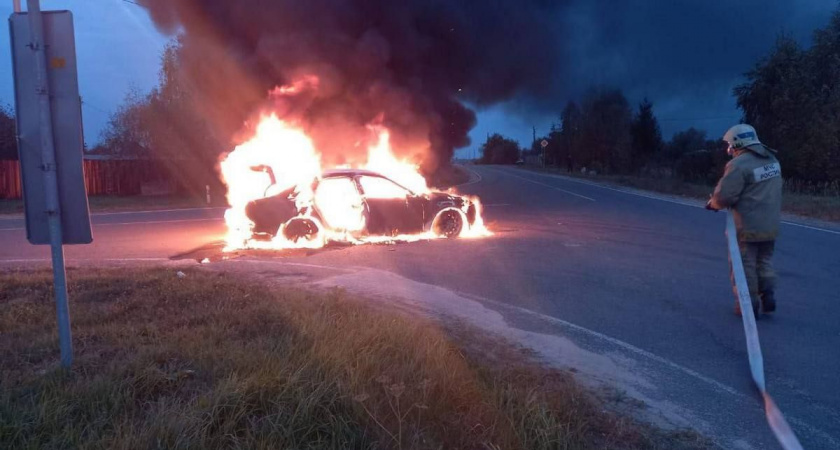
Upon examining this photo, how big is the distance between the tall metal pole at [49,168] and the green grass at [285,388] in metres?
0.33

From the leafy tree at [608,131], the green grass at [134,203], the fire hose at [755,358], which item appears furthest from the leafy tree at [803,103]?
the fire hose at [755,358]

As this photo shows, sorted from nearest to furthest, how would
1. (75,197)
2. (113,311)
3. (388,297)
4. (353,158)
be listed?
1. (75,197)
2. (113,311)
3. (388,297)
4. (353,158)

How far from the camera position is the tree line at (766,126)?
31156mm

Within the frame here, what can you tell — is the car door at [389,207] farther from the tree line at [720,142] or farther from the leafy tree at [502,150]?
the leafy tree at [502,150]

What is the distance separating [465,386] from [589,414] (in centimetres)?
75

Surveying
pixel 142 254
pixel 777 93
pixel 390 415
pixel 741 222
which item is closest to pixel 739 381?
pixel 741 222

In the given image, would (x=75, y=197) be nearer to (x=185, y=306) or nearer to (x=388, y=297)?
(x=185, y=306)

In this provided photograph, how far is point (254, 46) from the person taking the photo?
16078mm

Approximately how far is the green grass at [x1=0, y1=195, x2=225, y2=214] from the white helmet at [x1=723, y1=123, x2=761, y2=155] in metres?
19.7

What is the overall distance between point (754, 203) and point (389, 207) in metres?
6.55

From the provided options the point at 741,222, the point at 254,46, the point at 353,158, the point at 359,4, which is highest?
the point at 359,4

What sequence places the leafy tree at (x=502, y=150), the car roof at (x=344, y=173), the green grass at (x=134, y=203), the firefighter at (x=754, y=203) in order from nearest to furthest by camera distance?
the firefighter at (x=754, y=203)
the car roof at (x=344, y=173)
the green grass at (x=134, y=203)
the leafy tree at (x=502, y=150)

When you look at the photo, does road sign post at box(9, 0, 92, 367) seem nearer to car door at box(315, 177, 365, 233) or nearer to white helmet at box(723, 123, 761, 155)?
white helmet at box(723, 123, 761, 155)

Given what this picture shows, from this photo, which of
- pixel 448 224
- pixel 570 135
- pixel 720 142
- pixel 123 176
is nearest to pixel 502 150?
pixel 570 135
